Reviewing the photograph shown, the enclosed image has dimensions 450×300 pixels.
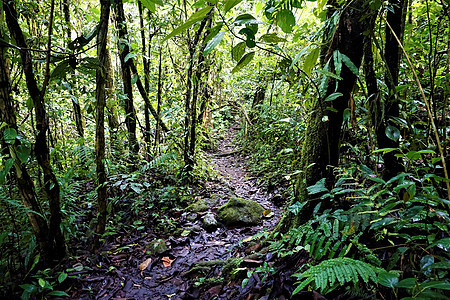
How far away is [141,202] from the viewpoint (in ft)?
13.4

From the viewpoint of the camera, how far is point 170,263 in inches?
123

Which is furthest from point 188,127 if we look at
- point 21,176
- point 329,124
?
point 329,124

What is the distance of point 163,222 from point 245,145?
5.62 metres

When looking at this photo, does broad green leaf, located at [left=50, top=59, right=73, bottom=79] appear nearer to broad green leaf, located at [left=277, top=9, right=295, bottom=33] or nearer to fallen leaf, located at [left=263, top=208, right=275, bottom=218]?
broad green leaf, located at [left=277, top=9, right=295, bottom=33]

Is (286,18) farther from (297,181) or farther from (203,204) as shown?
(203,204)

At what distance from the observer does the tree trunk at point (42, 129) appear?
210cm

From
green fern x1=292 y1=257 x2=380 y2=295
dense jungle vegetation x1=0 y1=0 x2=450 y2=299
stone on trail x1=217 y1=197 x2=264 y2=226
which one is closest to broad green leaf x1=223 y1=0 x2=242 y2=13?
dense jungle vegetation x1=0 y1=0 x2=450 y2=299

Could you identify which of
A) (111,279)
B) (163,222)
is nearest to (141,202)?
(163,222)

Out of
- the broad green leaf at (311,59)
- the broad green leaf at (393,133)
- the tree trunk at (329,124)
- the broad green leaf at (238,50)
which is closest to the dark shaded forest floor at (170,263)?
the tree trunk at (329,124)

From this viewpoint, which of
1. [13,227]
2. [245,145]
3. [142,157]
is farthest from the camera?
[245,145]

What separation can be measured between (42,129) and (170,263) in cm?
210

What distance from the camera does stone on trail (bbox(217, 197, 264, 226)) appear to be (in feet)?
12.5

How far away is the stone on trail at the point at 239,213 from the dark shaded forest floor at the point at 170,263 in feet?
0.34

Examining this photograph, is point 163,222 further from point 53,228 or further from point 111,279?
point 53,228
